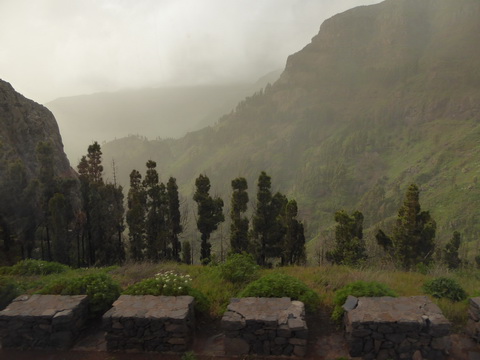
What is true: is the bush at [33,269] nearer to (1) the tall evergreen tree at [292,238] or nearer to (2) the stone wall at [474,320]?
(2) the stone wall at [474,320]

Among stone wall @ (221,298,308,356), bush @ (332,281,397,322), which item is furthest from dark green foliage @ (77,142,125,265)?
bush @ (332,281,397,322)

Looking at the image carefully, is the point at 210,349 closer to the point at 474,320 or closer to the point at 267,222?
the point at 474,320

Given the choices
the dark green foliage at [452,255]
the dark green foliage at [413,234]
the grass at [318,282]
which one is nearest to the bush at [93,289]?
the grass at [318,282]

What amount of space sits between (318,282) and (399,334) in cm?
453

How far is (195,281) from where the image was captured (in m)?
12.6

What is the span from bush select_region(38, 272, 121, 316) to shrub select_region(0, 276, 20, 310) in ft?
3.65

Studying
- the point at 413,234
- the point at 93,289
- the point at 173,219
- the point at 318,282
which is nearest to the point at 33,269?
the point at 93,289

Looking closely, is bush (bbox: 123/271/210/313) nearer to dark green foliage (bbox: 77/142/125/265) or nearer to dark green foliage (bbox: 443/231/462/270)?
dark green foliage (bbox: 77/142/125/265)

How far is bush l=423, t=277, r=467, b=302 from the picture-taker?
10.5 metres

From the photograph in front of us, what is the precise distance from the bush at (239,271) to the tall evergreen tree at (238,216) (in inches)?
748

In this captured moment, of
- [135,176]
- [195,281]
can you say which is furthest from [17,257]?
[195,281]

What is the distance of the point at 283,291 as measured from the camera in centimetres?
960

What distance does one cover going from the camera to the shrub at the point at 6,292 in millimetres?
10367

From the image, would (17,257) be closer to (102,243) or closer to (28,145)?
(102,243)
